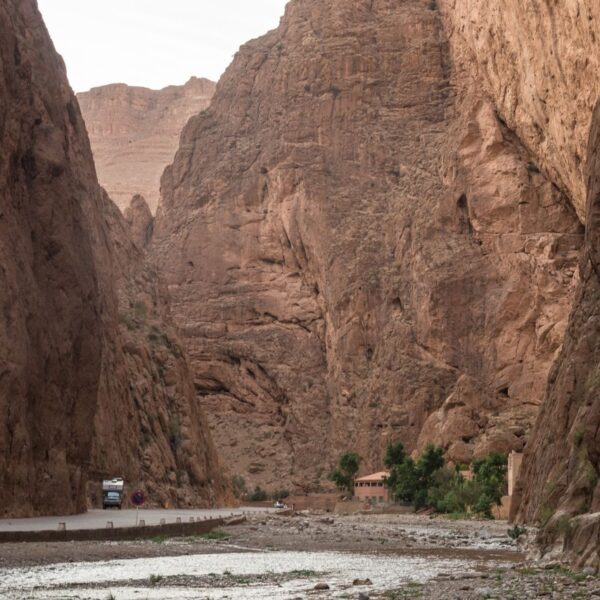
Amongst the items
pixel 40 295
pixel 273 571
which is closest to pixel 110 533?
pixel 40 295

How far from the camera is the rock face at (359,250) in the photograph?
361 ft

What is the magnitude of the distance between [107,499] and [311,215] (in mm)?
77645

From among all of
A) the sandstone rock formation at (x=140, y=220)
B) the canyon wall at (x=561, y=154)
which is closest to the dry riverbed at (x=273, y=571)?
the canyon wall at (x=561, y=154)

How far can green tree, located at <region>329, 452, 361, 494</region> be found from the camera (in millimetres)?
108375

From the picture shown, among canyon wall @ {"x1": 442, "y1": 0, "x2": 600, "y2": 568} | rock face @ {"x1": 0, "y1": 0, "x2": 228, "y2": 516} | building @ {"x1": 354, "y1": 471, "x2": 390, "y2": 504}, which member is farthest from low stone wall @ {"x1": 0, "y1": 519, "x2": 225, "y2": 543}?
building @ {"x1": 354, "y1": 471, "x2": 390, "y2": 504}

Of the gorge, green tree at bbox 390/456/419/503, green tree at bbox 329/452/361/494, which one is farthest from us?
green tree at bbox 329/452/361/494

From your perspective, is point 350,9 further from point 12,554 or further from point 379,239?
point 12,554

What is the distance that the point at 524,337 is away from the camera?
10894 centimetres

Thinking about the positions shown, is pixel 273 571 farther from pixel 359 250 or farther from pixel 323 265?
pixel 323 265

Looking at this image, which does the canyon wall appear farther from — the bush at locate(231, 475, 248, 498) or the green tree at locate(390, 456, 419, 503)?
the bush at locate(231, 475, 248, 498)

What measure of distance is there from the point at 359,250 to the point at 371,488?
28971 mm

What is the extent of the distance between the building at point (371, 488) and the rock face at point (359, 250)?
193 inches

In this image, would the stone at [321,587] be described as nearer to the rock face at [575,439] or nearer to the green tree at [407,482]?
the rock face at [575,439]

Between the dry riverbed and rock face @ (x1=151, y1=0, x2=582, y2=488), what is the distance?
59931 millimetres
